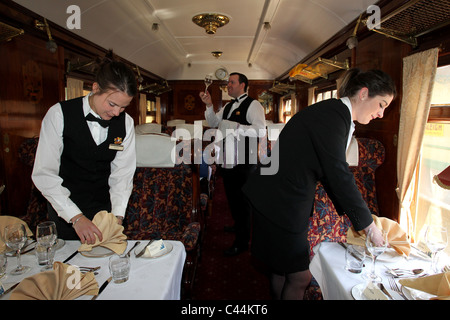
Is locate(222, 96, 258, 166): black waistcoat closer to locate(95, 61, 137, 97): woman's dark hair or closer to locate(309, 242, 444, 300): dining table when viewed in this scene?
locate(309, 242, 444, 300): dining table

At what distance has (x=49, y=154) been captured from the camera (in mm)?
1570

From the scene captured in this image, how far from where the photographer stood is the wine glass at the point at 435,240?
142 centimetres

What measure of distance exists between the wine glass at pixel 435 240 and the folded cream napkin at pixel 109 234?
1612 millimetres

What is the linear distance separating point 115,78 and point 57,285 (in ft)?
3.60

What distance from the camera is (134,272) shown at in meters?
1.30

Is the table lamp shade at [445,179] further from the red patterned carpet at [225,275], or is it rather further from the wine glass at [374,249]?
the red patterned carpet at [225,275]

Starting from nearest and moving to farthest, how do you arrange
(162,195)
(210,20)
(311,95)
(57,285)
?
(57,285) → (162,195) → (210,20) → (311,95)

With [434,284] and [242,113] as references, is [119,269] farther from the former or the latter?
[242,113]

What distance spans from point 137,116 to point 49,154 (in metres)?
6.46

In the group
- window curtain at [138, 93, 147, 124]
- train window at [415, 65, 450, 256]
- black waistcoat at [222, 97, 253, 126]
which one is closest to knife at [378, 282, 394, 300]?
train window at [415, 65, 450, 256]

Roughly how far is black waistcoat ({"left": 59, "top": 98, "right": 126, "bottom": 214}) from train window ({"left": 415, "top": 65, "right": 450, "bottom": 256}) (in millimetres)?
2350

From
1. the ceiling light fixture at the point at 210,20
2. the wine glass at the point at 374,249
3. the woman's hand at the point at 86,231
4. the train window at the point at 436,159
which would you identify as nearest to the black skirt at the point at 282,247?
the wine glass at the point at 374,249

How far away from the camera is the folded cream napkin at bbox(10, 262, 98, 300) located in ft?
3.33

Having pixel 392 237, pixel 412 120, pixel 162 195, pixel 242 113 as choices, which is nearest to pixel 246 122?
pixel 242 113
